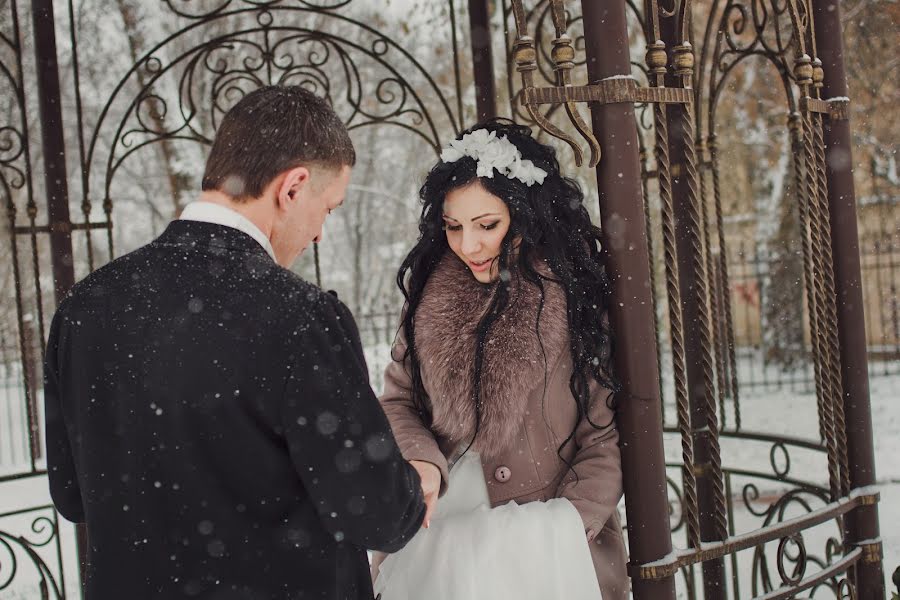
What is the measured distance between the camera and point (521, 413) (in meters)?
2.14

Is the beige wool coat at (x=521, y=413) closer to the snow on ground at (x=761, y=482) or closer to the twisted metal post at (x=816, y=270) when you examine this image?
the twisted metal post at (x=816, y=270)

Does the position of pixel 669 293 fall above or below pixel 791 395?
above

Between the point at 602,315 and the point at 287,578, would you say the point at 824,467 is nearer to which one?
the point at 602,315

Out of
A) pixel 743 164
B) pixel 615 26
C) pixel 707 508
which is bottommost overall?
pixel 707 508

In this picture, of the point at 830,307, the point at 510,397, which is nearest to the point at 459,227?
the point at 510,397

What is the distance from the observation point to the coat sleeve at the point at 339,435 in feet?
5.10

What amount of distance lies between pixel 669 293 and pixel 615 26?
62 centimetres

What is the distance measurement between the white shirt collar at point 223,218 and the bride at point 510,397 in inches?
26.0

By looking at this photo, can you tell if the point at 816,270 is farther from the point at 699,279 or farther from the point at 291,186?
the point at 291,186

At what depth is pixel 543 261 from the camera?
A: 7.30 ft

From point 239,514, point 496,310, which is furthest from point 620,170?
point 239,514

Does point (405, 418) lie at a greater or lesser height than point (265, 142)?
lesser

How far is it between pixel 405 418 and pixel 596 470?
0.51 meters

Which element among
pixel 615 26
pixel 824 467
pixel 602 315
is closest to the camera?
pixel 615 26
